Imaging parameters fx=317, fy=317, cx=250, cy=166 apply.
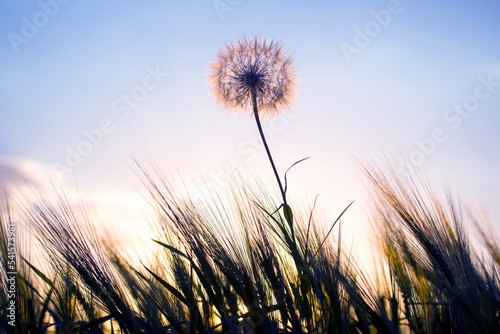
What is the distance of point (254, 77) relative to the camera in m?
1.96

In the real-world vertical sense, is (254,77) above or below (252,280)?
above

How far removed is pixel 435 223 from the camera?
134 cm

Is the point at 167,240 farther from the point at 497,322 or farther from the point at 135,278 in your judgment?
the point at 497,322

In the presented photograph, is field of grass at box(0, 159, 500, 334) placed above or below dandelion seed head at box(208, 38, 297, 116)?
below

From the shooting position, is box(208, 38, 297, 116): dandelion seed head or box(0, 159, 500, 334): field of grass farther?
box(208, 38, 297, 116): dandelion seed head

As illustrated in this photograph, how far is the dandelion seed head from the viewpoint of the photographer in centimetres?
203

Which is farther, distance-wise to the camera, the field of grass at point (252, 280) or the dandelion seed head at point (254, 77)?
the dandelion seed head at point (254, 77)

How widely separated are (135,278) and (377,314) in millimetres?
982

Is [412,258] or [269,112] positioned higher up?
[269,112]

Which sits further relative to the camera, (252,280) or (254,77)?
(254,77)

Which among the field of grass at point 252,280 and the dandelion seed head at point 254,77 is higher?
the dandelion seed head at point 254,77

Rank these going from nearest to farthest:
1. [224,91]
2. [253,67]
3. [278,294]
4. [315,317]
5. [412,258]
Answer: [278,294] → [315,317] → [412,258] → [253,67] → [224,91]

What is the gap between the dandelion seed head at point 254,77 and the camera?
2.03 m

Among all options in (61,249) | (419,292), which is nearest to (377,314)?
(419,292)
